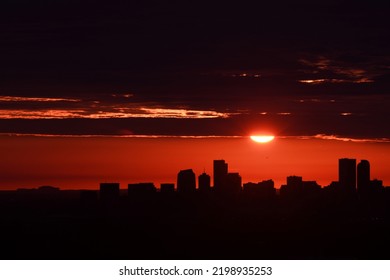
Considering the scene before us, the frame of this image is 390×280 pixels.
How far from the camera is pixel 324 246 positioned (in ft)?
609

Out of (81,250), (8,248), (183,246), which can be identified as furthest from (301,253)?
(8,248)

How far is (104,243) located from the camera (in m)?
196

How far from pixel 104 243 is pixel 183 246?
653 inches
